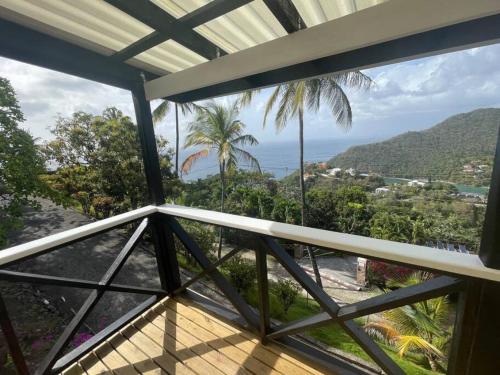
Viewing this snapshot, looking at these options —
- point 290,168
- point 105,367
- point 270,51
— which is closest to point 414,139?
point 290,168

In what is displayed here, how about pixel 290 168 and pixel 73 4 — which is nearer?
pixel 73 4

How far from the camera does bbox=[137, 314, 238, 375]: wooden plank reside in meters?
1.50

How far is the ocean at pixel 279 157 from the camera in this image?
10.5m

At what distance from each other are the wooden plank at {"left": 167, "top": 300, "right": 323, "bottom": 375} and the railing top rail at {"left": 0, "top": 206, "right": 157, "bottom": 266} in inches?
35.2

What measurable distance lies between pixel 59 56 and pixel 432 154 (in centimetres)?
1468

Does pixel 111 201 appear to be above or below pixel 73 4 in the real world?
below

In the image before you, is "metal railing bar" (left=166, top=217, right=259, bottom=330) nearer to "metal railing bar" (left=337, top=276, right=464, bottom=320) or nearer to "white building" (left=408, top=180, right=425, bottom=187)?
"metal railing bar" (left=337, top=276, right=464, bottom=320)

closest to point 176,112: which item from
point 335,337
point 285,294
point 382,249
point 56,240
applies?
point 285,294

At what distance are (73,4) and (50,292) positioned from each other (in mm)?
6179

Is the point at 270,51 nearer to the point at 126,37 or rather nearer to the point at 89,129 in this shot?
the point at 126,37

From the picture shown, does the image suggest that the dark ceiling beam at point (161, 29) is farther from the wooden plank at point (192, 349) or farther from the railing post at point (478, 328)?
the wooden plank at point (192, 349)

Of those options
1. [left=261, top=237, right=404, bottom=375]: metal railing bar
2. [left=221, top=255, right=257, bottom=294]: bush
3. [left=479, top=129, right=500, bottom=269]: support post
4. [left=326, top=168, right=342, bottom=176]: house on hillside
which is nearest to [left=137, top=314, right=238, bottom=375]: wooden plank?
[left=261, top=237, right=404, bottom=375]: metal railing bar

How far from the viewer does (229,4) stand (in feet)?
3.53

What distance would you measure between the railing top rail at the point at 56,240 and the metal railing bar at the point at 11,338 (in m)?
0.22
